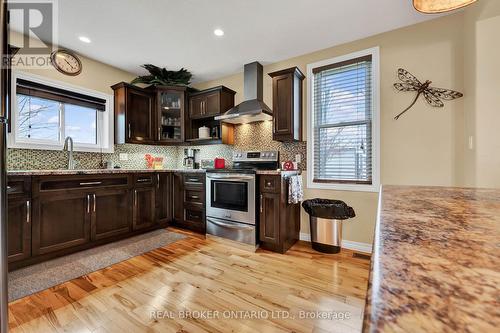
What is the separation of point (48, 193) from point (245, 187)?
2.09m

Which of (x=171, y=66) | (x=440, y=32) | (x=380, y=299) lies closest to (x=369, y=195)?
(x=440, y=32)

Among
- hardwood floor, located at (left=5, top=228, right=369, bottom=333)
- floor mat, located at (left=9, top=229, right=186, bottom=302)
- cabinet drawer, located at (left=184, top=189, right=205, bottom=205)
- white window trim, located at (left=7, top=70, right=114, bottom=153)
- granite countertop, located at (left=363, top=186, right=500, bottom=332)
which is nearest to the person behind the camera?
granite countertop, located at (left=363, top=186, right=500, bottom=332)

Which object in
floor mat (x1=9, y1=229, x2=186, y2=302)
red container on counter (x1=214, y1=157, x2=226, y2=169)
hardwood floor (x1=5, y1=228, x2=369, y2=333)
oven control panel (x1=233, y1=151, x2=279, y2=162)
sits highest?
oven control panel (x1=233, y1=151, x2=279, y2=162)

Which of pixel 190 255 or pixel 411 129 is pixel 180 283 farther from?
pixel 411 129

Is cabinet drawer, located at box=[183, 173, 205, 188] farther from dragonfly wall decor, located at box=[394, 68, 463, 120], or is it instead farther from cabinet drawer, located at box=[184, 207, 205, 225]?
dragonfly wall decor, located at box=[394, 68, 463, 120]

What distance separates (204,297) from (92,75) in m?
3.46

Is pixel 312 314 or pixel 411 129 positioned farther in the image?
pixel 411 129

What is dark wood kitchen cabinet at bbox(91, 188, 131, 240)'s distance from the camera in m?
2.58

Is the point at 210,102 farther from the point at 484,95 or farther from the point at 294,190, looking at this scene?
the point at 484,95

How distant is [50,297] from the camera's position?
5.47 feet

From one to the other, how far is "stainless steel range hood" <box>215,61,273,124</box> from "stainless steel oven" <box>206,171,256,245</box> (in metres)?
0.89

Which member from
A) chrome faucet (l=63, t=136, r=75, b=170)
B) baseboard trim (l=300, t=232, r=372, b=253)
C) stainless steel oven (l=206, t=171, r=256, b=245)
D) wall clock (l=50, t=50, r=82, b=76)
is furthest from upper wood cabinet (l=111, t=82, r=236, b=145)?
baseboard trim (l=300, t=232, r=372, b=253)

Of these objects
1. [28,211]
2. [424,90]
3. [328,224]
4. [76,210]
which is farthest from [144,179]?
[424,90]

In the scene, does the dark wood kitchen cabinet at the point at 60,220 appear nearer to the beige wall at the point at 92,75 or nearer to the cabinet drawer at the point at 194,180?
the cabinet drawer at the point at 194,180
